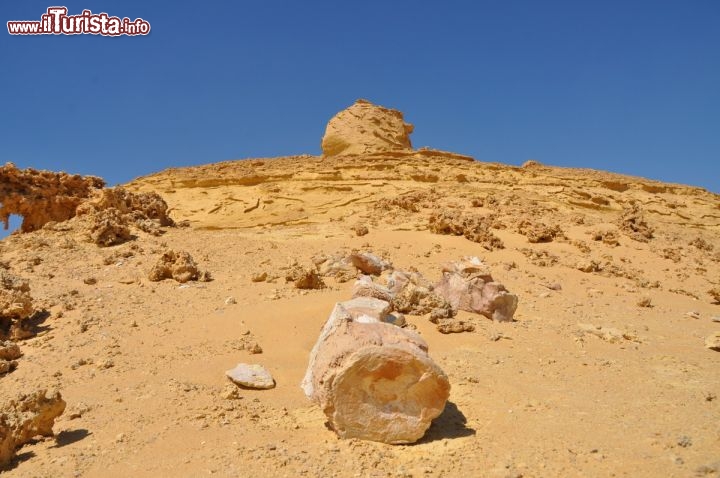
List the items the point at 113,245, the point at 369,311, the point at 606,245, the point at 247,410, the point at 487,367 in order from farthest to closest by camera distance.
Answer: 1. the point at 606,245
2. the point at 113,245
3. the point at 487,367
4. the point at 369,311
5. the point at 247,410

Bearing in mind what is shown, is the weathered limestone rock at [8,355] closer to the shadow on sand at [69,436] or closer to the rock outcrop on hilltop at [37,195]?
the shadow on sand at [69,436]

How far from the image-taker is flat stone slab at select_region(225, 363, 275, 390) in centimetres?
490

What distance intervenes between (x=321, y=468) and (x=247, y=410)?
1.15 meters

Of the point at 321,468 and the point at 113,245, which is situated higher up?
the point at 113,245

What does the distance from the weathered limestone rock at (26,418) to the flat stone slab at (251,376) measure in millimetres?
1417

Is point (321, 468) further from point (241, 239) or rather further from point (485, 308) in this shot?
point (241, 239)

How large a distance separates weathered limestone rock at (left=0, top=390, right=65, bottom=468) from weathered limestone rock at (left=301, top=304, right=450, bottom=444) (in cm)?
208

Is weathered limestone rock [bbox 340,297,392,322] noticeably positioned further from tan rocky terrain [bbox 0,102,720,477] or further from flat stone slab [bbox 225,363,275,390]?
flat stone slab [bbox 225,363,275,390]

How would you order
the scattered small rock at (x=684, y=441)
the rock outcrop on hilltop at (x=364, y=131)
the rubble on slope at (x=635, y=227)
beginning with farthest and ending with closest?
the rock outcrop on hilltop at (x=364, y=131), the rubble on slope at (x=635, y=227), the scattered small rock at (x=684, y=441)

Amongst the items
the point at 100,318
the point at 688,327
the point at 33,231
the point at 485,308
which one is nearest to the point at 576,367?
the point at 485,308

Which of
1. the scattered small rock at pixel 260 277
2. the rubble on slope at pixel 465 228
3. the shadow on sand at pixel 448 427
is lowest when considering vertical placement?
the shadow on sand at pixel 448 427

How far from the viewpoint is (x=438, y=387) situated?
147 inches

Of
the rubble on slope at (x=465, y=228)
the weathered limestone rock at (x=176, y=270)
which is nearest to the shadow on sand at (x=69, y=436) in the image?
the weathered limestone rock at (x=176, y=270)

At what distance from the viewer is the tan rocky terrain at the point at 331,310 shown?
12.1 ft
